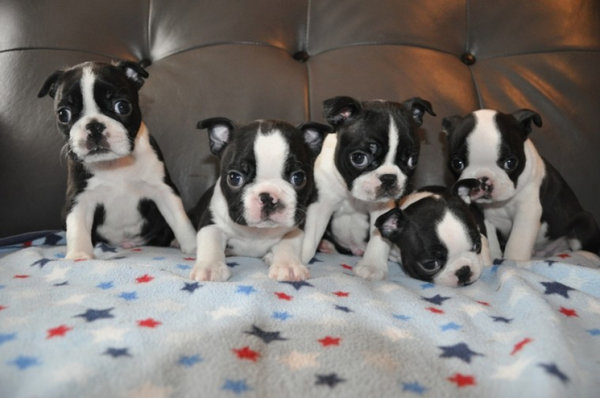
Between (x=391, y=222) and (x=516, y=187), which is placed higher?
(x=516, y=187)

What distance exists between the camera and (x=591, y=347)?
174 centimetres

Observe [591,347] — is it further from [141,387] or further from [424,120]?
[424,120]

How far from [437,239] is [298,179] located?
0.69m

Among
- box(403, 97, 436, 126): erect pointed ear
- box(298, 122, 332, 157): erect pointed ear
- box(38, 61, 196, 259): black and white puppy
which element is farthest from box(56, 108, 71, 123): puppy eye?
box(403, 97, 436, 126): erect pointed ear

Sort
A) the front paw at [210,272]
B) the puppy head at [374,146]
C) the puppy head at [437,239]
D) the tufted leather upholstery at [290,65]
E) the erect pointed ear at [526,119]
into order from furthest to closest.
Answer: the tufted leather upholstery at [290,65], the erect pointed ear at [526,119], the puppy head at [374,146], the puppy head at [437,239], the front paw at [210,272]

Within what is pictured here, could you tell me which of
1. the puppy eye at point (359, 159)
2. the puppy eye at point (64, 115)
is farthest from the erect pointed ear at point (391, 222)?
the puppy eye at point (64, 115)

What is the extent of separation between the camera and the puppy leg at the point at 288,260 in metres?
2.32

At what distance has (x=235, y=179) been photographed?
252cm

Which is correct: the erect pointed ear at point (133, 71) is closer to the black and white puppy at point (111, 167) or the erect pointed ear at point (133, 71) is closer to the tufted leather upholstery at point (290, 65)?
the black and white puppy at point (111, 167)

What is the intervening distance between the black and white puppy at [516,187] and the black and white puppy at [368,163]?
32 cm

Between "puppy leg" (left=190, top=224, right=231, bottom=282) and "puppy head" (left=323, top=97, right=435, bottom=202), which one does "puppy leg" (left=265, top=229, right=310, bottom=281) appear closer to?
"puppy leg" (left=190, top=224, right=231, bottom=282)

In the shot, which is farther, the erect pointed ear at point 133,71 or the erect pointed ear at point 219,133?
the erect pointed ear at point 133,71

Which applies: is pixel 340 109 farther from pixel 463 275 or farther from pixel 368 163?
pixel 463 275

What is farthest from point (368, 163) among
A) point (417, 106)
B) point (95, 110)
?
point (95, 110)
